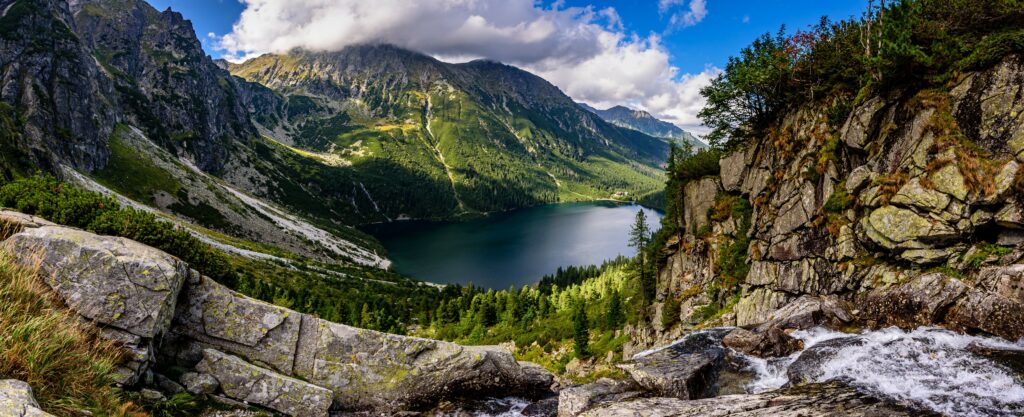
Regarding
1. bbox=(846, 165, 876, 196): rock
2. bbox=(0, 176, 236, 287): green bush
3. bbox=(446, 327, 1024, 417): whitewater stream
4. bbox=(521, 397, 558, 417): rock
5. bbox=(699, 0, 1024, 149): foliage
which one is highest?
bbox=(699, 0, 1024, 149): foliage

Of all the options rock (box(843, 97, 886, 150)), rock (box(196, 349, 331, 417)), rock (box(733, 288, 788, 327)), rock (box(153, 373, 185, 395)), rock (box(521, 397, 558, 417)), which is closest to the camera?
rock (box(153, 373, 185, 395))

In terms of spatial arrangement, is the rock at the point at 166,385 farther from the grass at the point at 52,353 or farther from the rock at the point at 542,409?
the rock at the point at 542,409

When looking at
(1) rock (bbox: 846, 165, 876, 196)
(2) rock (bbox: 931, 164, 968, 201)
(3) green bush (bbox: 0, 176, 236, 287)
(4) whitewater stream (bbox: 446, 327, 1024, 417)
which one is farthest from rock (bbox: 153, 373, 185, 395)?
(1) rock (bbox: 846, 165, 876, 196)

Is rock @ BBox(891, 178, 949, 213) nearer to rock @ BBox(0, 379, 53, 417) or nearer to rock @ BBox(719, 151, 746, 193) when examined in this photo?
rock @ BBox(719, 151, 746, 193)

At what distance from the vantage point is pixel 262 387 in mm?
14070

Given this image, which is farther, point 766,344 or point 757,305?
point 757,305

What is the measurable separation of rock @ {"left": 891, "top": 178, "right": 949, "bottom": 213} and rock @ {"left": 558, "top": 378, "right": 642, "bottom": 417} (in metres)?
18.4

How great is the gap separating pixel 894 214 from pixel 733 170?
17486 millimetres

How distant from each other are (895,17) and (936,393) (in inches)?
937

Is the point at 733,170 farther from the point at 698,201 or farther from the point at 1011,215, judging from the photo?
the point at 1011,215

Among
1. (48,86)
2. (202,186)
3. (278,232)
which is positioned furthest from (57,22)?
(278,232)

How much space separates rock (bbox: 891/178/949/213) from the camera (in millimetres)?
21094

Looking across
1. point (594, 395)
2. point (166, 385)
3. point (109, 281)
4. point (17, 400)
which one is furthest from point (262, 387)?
point (594, 395)

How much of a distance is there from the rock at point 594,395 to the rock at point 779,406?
105 centimetres
